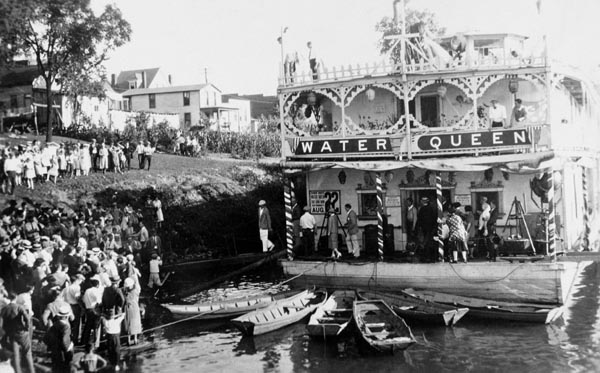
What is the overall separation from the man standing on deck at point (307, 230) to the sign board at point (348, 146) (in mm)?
2328

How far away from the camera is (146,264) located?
27.8 m

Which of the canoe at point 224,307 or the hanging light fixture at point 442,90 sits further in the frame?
the hanging light fixture at point 442,90

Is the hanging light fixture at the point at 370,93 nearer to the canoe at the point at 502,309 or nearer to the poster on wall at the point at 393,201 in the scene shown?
the poster on wall at the point at 393,201

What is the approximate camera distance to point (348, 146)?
75.0ft

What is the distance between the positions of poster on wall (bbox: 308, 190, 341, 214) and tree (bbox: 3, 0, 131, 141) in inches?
783

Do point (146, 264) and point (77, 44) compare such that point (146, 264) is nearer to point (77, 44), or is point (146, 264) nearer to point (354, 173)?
point (354, 173)

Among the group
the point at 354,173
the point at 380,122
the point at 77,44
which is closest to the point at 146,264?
the point at 354,173

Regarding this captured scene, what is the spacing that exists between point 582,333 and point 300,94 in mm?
12091

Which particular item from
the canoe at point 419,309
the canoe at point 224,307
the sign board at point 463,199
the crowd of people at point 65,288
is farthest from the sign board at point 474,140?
the crowd of people at point 65,288

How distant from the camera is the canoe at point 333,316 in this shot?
17750 millimetres

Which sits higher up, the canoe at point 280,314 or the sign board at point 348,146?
the sign board at point 348,146

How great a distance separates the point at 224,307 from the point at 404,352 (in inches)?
261

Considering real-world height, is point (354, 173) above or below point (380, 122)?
below

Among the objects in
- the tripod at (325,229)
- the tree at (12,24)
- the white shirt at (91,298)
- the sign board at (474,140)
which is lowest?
the white shirt at (91,298)
